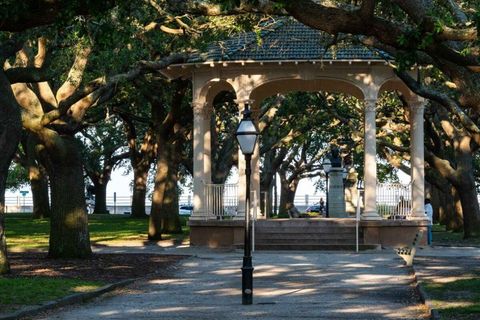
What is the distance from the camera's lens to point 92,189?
8169cm

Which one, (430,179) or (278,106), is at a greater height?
(278,106)

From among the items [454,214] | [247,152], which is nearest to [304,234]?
[454,214]

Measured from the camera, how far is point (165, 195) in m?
37.2

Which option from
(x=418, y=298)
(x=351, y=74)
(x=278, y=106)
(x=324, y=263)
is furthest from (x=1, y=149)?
(x=278, y=106)

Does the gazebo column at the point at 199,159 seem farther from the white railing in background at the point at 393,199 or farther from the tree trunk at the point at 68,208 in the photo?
the tree trunk at the point at 68,208

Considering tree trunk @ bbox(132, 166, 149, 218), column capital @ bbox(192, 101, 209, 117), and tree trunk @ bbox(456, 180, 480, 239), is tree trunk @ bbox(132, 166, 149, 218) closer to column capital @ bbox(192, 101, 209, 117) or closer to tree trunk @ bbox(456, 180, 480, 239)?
column capital @ bbox(192, 101, 209, 117)

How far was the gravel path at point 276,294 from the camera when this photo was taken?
14617mm

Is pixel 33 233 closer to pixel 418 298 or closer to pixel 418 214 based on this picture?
pixel 418 214

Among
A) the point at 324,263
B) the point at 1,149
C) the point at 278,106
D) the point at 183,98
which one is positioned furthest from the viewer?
the point at 278,106

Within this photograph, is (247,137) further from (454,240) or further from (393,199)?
(454,240)

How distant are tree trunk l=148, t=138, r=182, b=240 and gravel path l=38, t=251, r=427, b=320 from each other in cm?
860

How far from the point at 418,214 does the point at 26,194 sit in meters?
69.4

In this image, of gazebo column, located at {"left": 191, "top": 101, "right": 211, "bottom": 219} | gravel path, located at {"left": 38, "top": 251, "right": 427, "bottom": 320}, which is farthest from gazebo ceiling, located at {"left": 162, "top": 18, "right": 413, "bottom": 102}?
gravel path, located at {"left": 38, "top": 251, "right": 427, "bottom": 320}

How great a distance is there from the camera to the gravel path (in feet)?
48.0
